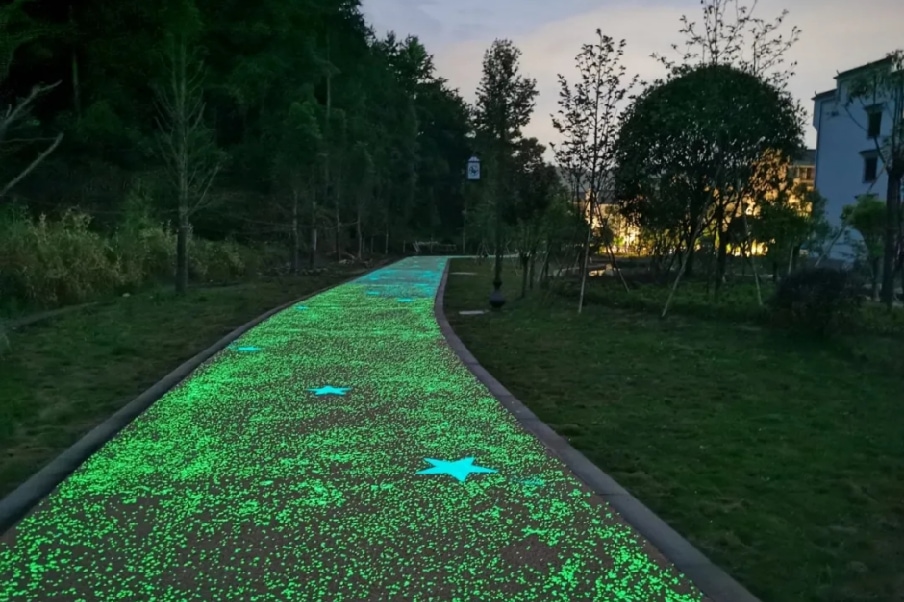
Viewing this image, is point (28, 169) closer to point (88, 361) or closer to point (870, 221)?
point (88, 361)

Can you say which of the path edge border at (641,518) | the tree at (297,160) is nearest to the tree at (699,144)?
the path edge border at (641,518)

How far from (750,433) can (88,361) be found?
19.6ft

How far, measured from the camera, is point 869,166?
26750 millimetres

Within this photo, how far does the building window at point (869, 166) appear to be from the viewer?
85.6 ft

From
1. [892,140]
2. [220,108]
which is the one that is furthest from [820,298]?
[220,108]

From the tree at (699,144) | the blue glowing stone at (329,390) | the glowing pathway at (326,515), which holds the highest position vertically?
the tree at (699,144)

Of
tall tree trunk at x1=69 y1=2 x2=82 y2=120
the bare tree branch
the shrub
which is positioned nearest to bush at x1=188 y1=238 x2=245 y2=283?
the shrub

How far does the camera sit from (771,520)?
3.38 metres

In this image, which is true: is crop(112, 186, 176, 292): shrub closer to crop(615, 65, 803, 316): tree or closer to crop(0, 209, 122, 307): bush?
crop(0, 209, 122, 307): bush

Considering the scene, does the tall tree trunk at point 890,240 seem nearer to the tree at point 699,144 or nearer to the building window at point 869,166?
the tree at point 699,144

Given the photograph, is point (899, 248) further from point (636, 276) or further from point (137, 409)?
point (137, 409)

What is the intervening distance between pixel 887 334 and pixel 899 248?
3.82 m

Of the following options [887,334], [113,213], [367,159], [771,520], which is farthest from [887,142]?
[367,159]

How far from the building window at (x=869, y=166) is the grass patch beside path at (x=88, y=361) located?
22.3 metres
